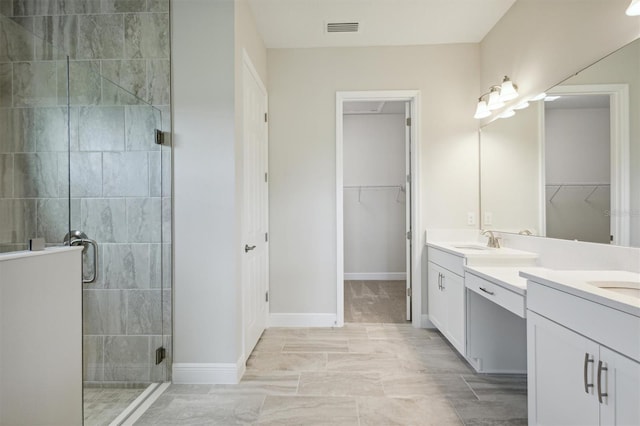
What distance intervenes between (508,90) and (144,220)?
117 inches

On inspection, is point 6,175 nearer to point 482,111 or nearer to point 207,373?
point 207,373

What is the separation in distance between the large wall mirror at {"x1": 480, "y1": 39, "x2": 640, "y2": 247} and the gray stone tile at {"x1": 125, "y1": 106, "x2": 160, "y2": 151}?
2.71 meters

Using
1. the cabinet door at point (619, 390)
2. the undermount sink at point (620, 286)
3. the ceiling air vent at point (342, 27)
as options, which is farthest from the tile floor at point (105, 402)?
the ceiling air vent at point (342, 27)

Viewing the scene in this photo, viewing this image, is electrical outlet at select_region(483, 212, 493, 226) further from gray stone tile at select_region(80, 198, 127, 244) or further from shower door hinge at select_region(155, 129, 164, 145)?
gray stone tile at select_region(80, 198, 127, 244)

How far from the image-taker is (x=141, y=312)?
2021 millimetres

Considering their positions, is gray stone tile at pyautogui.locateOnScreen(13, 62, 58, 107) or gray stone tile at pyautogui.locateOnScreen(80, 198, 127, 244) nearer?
gray stone tile at pyautogui.locateOnScreen(13, 62, 58, 107)

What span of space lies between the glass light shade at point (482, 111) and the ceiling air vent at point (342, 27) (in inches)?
53.0

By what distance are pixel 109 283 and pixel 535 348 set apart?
8.19 ft

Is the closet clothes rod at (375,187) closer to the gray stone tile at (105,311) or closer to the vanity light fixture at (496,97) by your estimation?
the vanity light fixture at (496,97)

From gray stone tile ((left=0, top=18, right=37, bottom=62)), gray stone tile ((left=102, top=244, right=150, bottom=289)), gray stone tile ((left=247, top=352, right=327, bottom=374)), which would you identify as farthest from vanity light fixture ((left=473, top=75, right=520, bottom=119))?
gray stone tile ((left=0, top=18, right=37, bottom=62))

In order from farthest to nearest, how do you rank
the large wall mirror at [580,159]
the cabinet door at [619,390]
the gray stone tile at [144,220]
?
the gray stone tile at [144,220]
the large wall mirror at [580,159]
the cabinet door at [619,390]

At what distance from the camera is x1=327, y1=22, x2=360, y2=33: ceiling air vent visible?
2693 mm

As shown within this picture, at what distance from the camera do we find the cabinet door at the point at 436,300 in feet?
8.75

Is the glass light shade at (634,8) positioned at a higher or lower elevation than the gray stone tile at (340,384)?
higher
